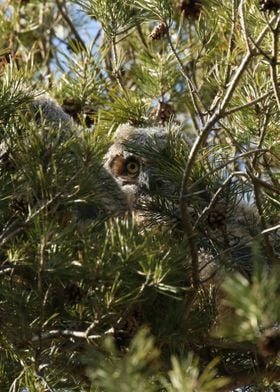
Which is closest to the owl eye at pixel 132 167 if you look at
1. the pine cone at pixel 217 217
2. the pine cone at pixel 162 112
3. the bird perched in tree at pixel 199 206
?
the pine cone at pixel 162 112

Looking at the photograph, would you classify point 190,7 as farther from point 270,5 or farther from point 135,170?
point 270,5

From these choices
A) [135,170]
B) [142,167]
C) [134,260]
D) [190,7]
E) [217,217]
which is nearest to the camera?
[134,260]

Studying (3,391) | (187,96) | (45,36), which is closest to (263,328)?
(3,391)

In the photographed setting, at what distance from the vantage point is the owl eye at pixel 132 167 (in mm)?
4820

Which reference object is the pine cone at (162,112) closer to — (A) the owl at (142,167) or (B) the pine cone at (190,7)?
(A) the owl at (142,167)

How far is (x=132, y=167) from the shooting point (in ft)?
15.9

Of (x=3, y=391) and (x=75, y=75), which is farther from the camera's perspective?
(x=75, y=75)

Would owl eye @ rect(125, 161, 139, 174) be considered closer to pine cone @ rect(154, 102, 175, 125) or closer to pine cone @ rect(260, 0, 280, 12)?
pine cone @ rect(154, 102, 175, 125)

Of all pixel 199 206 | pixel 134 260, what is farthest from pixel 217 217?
pixel 134 260

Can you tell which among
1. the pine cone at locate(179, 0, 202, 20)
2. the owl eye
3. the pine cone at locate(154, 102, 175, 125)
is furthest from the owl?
the pine cone at locate(179, 0, 202, 20)

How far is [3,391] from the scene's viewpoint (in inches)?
120

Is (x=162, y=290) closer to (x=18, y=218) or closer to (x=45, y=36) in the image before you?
(x=18, y=218)

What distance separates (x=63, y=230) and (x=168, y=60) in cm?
205

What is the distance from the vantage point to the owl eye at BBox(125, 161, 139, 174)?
482cm
